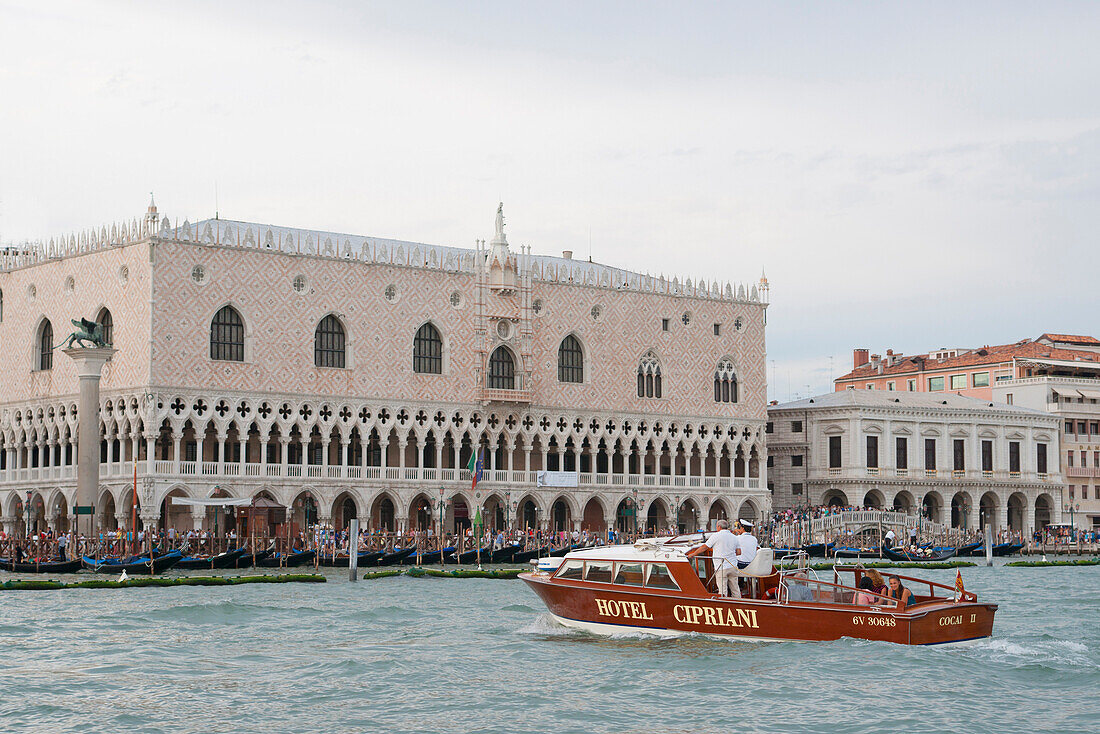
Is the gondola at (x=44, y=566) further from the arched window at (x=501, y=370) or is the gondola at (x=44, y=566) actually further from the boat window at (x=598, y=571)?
the boat window at (x=598, y=571)

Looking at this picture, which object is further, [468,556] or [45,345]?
[45,345]

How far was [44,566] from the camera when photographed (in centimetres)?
4041

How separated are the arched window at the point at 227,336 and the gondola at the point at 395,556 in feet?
26.0

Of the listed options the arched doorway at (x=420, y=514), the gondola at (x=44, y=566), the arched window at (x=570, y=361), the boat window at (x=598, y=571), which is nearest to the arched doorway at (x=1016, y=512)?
the arched window at (x=570, y=361)

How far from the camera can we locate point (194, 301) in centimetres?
4878

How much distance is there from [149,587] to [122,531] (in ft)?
34.0

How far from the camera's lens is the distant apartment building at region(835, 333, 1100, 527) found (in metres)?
69.5

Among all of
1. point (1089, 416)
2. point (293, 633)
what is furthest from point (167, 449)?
point (1089, 416)

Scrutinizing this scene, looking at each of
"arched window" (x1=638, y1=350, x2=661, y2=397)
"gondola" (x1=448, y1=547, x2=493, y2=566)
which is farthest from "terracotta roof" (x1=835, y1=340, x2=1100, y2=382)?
"gondola" (x1=448, y1=547, x2=493, y2=566)

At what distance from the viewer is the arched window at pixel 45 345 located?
52.2 m

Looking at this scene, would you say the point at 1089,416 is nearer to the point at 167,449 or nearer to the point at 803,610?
the point at 167,449

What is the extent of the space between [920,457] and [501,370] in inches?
729

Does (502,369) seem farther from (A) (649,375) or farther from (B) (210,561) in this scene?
(B) (210,561)

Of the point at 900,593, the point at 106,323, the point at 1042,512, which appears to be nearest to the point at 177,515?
the point at 106,323
